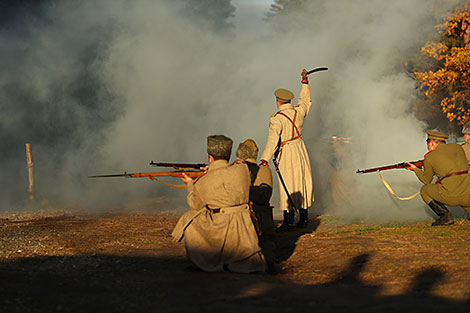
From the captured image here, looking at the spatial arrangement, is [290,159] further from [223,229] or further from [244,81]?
[244,81]

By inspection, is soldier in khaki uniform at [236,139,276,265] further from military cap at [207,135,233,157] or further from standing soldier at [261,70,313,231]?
standing soldier at [261,70,313,231]

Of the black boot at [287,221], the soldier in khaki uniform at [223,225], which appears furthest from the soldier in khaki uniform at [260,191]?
the black boot at [287,221]

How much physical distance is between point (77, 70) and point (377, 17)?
29.2 feet

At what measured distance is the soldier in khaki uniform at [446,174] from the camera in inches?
297

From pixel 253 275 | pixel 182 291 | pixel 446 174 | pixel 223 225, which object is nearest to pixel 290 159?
pixel 446 174

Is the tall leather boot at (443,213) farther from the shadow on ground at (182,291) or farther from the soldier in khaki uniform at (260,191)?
the soldier in khaki uniform at (260,191)

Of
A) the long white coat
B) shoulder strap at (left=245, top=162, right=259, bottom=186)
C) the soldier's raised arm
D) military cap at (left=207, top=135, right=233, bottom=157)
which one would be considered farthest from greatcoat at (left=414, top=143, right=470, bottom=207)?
military cap at (left=207, top=135, right=233, bottom=157)

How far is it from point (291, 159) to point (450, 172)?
213cm

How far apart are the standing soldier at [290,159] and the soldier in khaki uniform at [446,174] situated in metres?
1.68

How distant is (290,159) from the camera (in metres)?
8.16

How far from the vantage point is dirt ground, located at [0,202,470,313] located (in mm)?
4246

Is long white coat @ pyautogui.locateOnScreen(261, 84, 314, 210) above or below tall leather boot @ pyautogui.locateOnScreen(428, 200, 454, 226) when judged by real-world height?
above

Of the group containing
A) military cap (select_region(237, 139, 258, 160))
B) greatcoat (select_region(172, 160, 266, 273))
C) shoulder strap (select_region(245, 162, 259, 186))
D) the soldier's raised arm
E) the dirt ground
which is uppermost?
the soldier's raised arm

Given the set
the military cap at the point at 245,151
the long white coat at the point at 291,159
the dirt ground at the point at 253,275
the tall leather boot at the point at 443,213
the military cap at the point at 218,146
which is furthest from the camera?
the long white coat at the point at 291,159
